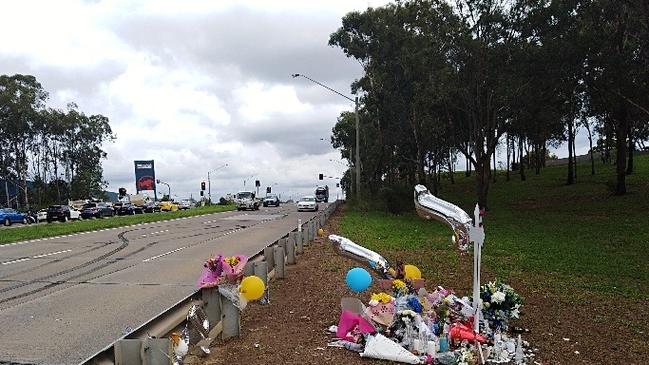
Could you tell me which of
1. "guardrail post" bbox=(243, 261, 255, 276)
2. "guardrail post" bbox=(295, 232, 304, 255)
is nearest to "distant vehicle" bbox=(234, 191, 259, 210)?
"guardrail post" bbox=(295, 232, 304, 255)

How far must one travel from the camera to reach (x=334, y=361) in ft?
19.5

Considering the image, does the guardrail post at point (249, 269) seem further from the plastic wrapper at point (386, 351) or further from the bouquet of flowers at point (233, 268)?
the plastic wrapper at point (386, 351)

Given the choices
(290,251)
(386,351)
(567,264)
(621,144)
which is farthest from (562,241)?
(621,144)

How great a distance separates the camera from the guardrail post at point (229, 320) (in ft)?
22.4

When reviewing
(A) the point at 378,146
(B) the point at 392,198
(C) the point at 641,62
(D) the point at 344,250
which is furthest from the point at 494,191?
(D) the point at 344,250

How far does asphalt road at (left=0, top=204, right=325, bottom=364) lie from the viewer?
7066 mm

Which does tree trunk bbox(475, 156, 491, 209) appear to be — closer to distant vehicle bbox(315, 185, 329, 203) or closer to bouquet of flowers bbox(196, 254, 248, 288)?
bouquet of flowers bbox(196, 254, 248, 288)

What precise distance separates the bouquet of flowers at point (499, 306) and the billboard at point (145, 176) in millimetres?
79995

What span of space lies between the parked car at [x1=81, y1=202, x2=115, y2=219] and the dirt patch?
44943mm

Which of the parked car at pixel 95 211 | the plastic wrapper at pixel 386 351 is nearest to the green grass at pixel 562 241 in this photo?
the plastic wrapper at pixel 386 351

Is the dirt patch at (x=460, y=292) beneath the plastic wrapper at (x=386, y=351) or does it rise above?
beneath

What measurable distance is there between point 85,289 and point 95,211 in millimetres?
44005

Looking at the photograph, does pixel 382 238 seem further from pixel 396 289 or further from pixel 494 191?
pixel 494 191

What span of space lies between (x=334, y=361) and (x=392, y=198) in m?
32.1
